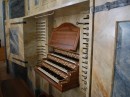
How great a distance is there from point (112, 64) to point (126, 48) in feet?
0.57

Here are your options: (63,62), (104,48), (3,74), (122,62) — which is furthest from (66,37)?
(3,74)

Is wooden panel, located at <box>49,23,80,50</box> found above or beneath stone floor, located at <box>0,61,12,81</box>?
above

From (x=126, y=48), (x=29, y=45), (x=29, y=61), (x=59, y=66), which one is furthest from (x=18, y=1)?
(x=126, y=48)

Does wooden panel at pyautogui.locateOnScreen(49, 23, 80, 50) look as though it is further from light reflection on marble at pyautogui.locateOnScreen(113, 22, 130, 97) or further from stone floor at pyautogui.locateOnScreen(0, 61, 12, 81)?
stone floor at pyautogui.locateOnScreen(0, 61, 12, 81)

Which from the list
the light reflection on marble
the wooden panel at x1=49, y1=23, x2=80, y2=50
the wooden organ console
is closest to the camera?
the light reflection on marble

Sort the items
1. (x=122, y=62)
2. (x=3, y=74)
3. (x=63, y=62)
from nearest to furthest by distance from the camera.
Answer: (x=122, y=62), (x=63, y=62), (x=3, y=74)

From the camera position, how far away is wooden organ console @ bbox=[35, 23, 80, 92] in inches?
74.3

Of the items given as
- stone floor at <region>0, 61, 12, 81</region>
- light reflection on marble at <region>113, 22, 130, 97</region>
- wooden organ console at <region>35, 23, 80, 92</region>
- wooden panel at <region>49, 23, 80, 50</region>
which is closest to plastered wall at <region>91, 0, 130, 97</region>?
light reflection on marble at <region>113, 22, 130, 97</region>

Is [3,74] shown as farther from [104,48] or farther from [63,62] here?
[104,48]

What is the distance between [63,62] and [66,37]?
389mm

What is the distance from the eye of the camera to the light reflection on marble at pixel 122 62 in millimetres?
975

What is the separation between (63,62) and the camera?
2227 millimetres

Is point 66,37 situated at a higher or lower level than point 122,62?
higher

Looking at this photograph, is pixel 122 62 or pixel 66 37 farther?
pixel 66 37
